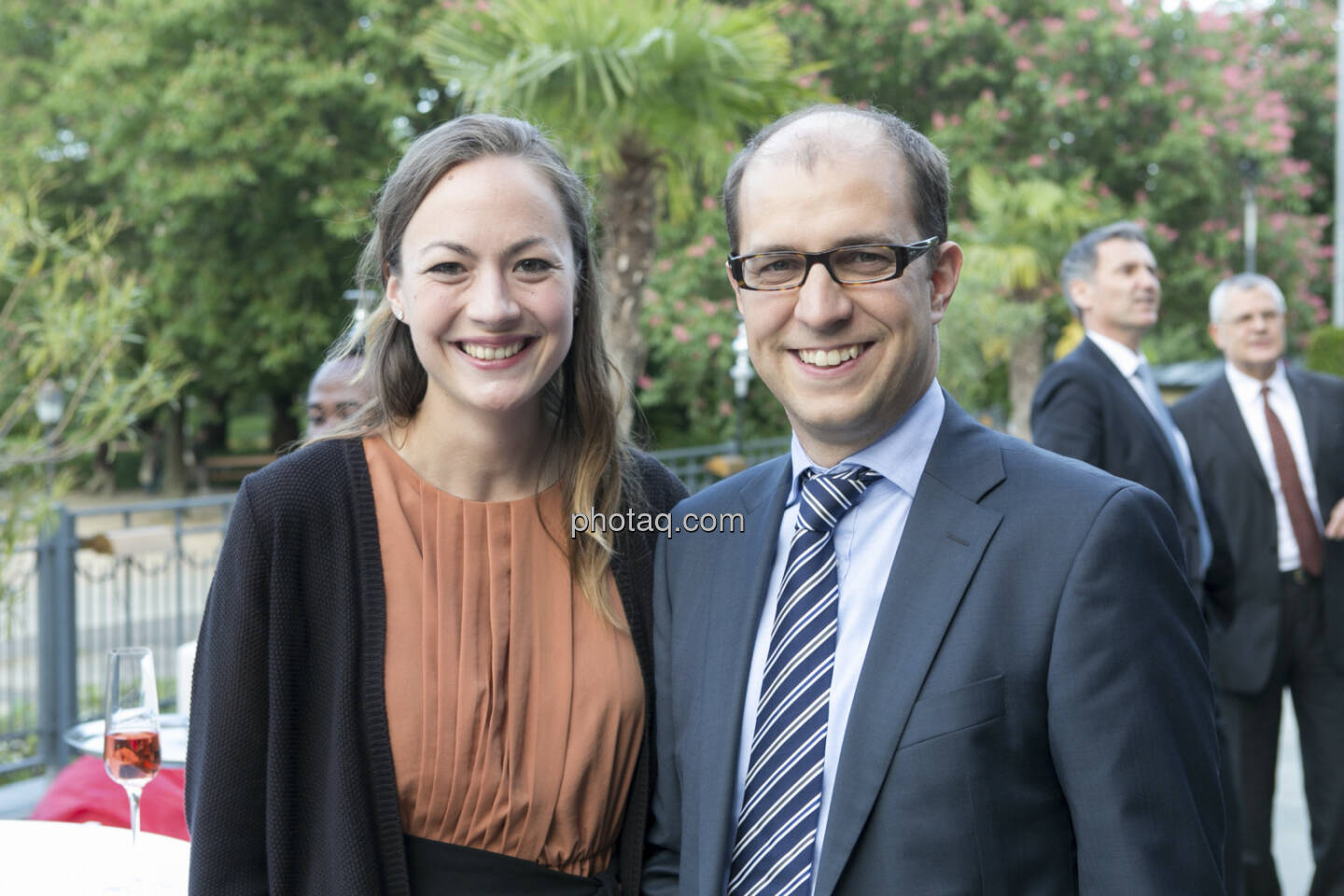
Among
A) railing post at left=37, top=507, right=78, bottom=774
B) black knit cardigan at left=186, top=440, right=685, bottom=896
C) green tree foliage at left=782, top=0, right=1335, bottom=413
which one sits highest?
green tree foliage at left=782, top=0, right=1335, bottom=413

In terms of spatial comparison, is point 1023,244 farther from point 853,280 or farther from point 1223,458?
point 853,280

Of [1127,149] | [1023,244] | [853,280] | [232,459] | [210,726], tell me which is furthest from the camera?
[232,459]

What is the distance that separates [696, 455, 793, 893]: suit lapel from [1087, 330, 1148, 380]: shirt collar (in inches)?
108

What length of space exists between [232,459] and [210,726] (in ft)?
97.3

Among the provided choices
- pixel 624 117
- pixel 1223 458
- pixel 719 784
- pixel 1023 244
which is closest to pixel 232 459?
pixel 1023 244

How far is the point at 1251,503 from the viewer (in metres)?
4.76

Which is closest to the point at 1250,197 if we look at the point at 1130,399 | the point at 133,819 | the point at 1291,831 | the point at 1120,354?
the point at 1291,831

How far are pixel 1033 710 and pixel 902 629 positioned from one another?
0.66 feet

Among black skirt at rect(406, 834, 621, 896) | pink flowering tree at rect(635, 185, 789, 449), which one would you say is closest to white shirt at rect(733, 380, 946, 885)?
black skirt at rect(406, 834, 621, 896)

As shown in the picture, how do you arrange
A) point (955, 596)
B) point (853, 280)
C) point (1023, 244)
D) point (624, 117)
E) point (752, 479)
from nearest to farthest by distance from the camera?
point (955, 596), point (853, 280), point (752, 479), point (624, 117), point (1023, 244)

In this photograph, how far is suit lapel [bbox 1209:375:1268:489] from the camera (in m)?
4.80

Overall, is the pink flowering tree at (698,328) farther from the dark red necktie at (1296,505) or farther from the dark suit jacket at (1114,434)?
the dark suit jacket at (1114,434)

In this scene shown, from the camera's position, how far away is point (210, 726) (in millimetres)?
1984

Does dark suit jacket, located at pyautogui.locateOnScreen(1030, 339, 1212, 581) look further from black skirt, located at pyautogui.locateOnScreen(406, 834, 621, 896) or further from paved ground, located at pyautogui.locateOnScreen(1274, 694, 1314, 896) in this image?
black skirt, located at pyautogui.locateOnScreen(406, 834, 621, 896)
